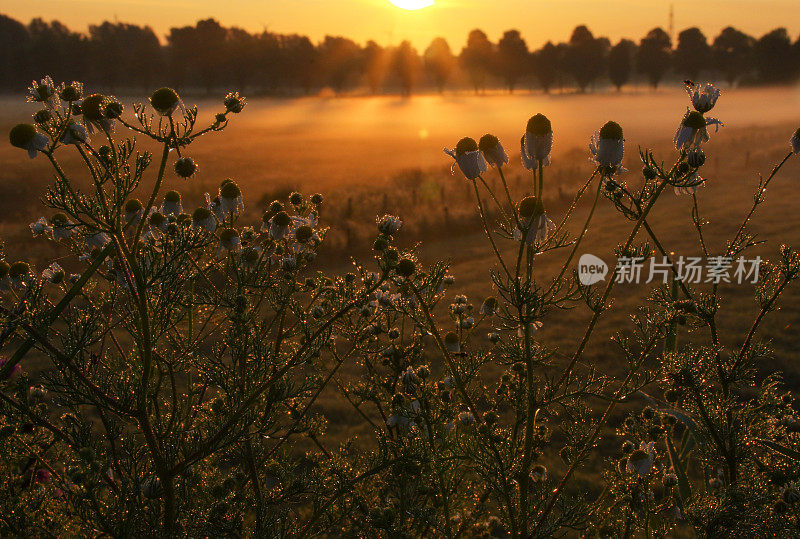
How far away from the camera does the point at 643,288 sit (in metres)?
8.82

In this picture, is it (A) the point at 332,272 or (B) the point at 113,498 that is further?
(A) the point at 332,272

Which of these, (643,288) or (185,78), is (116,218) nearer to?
(643,288)

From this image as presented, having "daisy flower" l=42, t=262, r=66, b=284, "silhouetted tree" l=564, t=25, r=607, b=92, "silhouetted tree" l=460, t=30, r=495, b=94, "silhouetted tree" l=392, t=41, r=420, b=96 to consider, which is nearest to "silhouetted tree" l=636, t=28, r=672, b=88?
"silhouetted tree" l=564, t=25, r=607, b=92

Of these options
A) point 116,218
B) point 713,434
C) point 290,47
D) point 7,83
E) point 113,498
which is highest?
point 290,47

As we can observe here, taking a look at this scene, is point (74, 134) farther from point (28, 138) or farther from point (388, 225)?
point (388, 225)

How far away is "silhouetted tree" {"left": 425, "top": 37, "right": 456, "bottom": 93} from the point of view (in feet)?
325

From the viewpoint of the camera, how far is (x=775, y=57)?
83.1 m

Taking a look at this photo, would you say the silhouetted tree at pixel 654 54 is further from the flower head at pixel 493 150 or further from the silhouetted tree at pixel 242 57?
the flower head at pixel 493 150

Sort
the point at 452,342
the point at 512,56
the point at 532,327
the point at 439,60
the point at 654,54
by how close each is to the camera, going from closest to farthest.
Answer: the point at 532,327
the point at 452,342
the point at 654,54
the point at 512,56
the point at 439,60

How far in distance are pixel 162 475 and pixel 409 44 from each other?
318 ft

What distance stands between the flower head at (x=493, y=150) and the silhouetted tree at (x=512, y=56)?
97537mm

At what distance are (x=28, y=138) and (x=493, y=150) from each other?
1.56 metres

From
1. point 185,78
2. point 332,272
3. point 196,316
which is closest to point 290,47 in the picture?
point 185,78

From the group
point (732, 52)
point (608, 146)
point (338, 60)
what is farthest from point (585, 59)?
point (608, 146)
